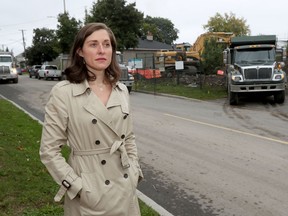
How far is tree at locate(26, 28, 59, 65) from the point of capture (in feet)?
227

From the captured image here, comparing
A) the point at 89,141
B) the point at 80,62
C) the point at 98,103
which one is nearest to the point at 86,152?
the point at 89,141

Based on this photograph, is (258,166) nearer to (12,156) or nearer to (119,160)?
(12,156)

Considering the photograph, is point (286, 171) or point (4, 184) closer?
point (4, 184)

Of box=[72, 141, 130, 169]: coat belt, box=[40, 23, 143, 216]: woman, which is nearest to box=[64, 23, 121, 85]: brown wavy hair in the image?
box=[40, 23, 143, 216]: woman

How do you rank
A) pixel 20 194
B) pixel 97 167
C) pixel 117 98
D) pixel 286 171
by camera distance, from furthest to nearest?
1. pixel 286 171
2. pixel 20 194
3. pixel 117 98
4. pixel 97 167

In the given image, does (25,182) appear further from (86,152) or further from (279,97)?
(279,97)

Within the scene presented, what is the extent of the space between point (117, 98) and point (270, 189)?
3790mm

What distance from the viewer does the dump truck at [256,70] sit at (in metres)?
16.4

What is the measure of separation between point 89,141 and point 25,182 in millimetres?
3114

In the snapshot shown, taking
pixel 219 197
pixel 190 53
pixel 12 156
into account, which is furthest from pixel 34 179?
pixel 190 53

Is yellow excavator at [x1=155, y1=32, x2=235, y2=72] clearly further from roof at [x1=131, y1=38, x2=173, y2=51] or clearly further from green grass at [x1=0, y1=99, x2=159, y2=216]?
roof at [x1=131, y1=38, x2=173, y2=51]

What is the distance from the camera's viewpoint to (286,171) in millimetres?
6203

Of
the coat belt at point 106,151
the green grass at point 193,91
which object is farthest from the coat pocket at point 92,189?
the green grass at point 193,91

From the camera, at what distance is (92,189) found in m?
2.22
